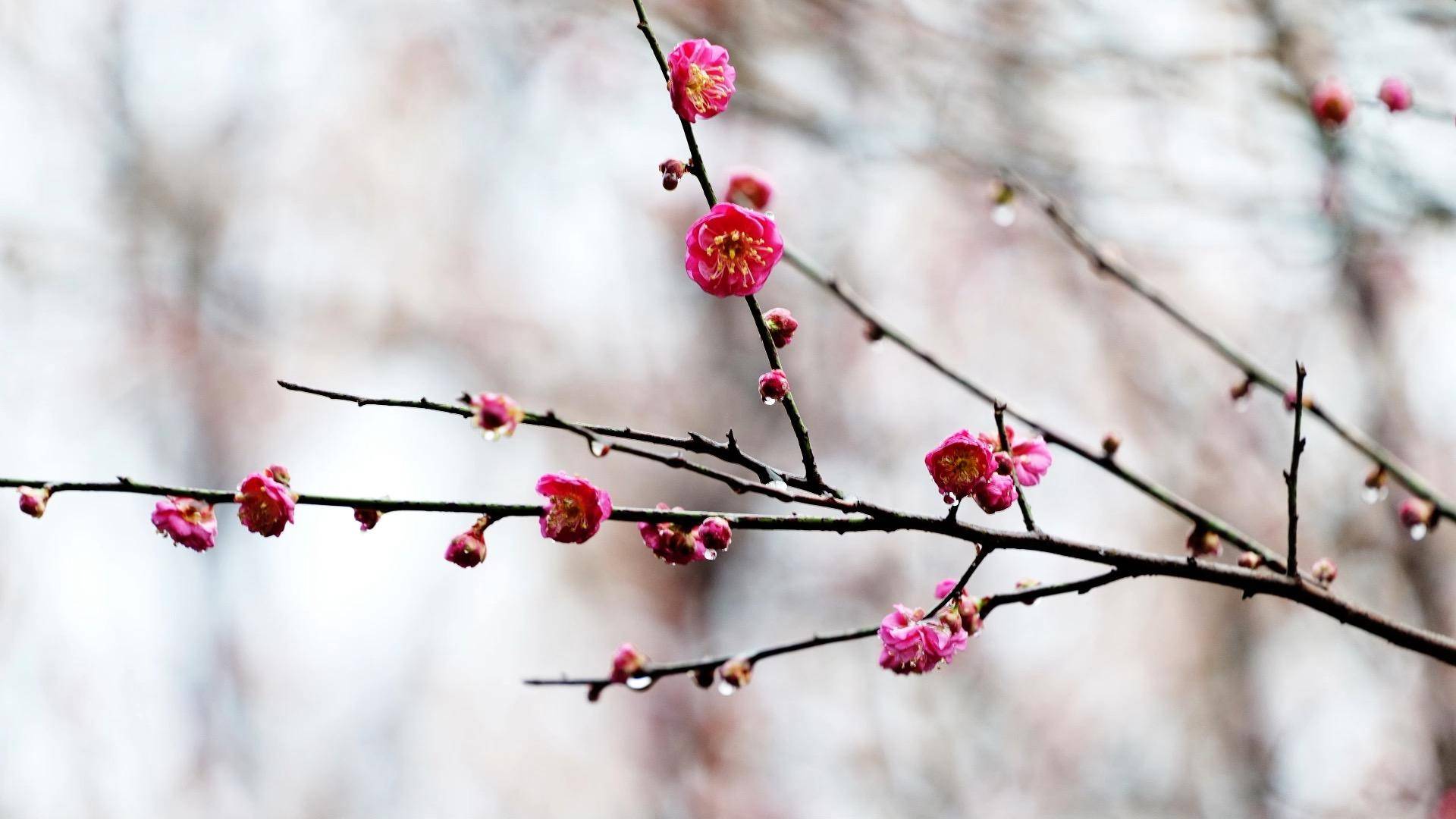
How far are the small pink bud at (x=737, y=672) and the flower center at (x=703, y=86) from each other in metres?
0.64

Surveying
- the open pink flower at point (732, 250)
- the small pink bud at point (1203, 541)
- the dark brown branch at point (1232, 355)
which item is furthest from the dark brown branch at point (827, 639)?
the dark brown branch at point (1232, 355)

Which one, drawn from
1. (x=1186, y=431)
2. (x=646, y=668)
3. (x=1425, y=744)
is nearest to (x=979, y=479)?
(x=646, y=668)

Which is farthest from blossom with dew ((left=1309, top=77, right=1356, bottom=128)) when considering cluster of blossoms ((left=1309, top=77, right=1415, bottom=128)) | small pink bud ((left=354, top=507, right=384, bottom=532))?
small pink bud ((left=354, top=507, right=384, bottom=532))

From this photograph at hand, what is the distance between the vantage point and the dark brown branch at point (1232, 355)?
1.63 m

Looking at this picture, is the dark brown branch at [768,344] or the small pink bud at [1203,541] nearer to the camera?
the dark brown branch at [768,344]

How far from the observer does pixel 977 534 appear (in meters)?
1.08

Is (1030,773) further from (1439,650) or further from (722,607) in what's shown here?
(1439,650)

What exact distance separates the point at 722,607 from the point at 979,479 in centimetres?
676

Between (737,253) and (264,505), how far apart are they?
1.91ft

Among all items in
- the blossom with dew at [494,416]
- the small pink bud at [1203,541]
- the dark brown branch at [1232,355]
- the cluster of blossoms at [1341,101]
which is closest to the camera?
the blossom with dew at [494,416]

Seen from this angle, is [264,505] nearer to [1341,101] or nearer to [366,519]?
[366,519]

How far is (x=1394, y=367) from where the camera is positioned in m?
4.96

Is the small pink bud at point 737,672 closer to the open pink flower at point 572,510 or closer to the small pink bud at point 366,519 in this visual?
the open pink flower at point 572,510

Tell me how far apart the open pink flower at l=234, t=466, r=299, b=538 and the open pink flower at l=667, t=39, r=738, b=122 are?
23.4 inches
